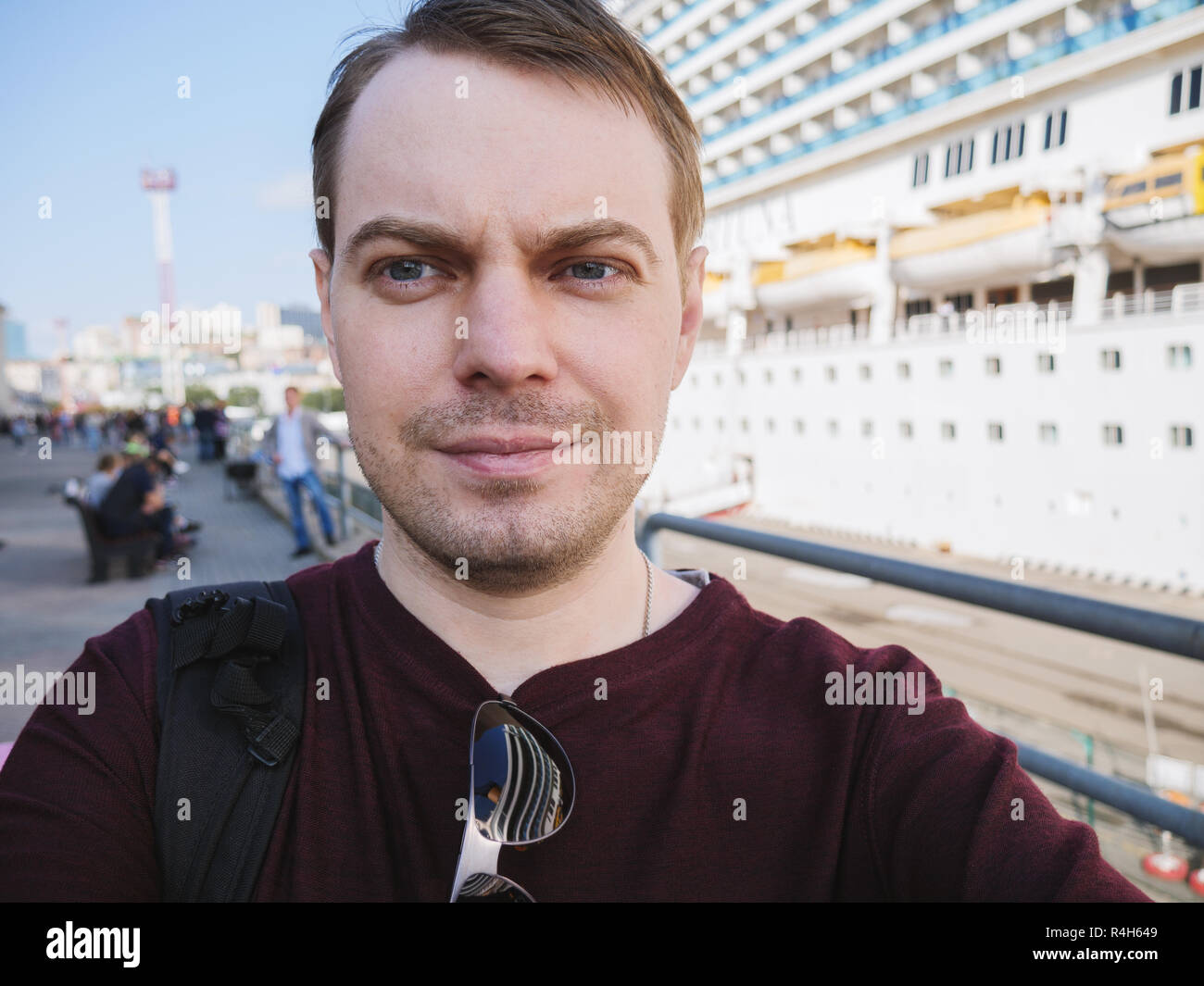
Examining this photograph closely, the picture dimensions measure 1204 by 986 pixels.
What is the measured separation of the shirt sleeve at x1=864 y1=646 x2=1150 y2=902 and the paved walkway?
4427 millimetres

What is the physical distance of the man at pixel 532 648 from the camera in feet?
3.70

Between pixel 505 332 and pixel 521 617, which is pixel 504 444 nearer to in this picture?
pixel 505 332

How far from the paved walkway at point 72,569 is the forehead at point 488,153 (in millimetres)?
4145

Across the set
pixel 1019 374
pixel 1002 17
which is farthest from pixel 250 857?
pixel 1002 17

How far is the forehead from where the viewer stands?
1188 mm

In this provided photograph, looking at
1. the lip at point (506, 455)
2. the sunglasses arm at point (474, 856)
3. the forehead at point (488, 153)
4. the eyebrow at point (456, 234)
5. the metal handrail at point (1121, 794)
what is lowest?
the metal handrail at point (1121, 794)

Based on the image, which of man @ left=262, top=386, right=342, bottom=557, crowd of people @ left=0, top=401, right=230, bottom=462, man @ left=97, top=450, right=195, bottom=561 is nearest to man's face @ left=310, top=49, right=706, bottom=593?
man @ left=262, top=386, right=342, bottom=557

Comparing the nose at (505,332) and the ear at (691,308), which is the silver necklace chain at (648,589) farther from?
the nose at (505,332)

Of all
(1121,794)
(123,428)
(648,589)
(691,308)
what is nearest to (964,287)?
(1121,794)

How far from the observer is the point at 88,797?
1090 mm

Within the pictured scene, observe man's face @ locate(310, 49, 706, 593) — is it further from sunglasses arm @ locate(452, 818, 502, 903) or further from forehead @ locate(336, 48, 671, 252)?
sunglasses arm @ locate(452, 818, 502, 903)

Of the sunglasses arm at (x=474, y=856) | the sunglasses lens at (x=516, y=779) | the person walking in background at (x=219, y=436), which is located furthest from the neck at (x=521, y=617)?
the person walking in background at (x=219, y=436)
